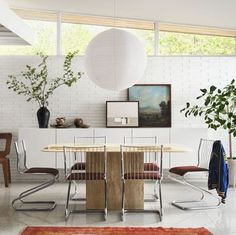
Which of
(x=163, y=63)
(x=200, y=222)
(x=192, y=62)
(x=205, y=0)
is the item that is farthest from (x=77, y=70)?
(x=200, y=222)

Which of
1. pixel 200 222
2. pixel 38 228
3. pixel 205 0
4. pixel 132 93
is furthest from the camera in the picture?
pixel 132 93

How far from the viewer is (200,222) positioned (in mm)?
5082

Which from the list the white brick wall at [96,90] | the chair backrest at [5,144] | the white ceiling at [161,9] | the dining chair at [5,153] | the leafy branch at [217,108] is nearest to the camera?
the white ceiling at [161,9]

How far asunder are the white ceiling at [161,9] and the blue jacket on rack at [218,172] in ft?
7.40

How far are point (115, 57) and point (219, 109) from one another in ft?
9.76

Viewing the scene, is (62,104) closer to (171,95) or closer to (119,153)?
(171,95)

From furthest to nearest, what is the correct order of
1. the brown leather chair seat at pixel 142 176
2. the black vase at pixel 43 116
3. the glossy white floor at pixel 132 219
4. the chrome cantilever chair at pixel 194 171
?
the black vase at pixel 43 116 < the chrome cantilever chair at pixel 194 171 < the brown leather chair seat at pixel 142 176 < the glossy white floor at pixel 132 219

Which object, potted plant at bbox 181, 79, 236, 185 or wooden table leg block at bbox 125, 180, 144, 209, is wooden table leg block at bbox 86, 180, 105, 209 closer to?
wooden table leg block at bbox 125, 180, 144, 209

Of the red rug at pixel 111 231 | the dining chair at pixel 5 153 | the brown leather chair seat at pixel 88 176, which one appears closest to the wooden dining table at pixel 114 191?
the brown leather chair seat at pixel 88 176

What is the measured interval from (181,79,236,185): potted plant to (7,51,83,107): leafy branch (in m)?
2.15

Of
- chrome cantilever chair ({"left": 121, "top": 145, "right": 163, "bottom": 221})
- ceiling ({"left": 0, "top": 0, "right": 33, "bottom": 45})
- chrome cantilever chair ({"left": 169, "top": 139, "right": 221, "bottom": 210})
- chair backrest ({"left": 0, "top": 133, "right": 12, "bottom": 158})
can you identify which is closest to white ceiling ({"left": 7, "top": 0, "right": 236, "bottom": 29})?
ceiling ({"left": 0, "top": 0, "right": 33, "bottom": 45})

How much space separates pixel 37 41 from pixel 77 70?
93 cm

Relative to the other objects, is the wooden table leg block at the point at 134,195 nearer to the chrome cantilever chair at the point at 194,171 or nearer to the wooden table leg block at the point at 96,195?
the wooden table leg block at the point at 96,195

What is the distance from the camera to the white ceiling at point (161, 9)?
6.93 meters
